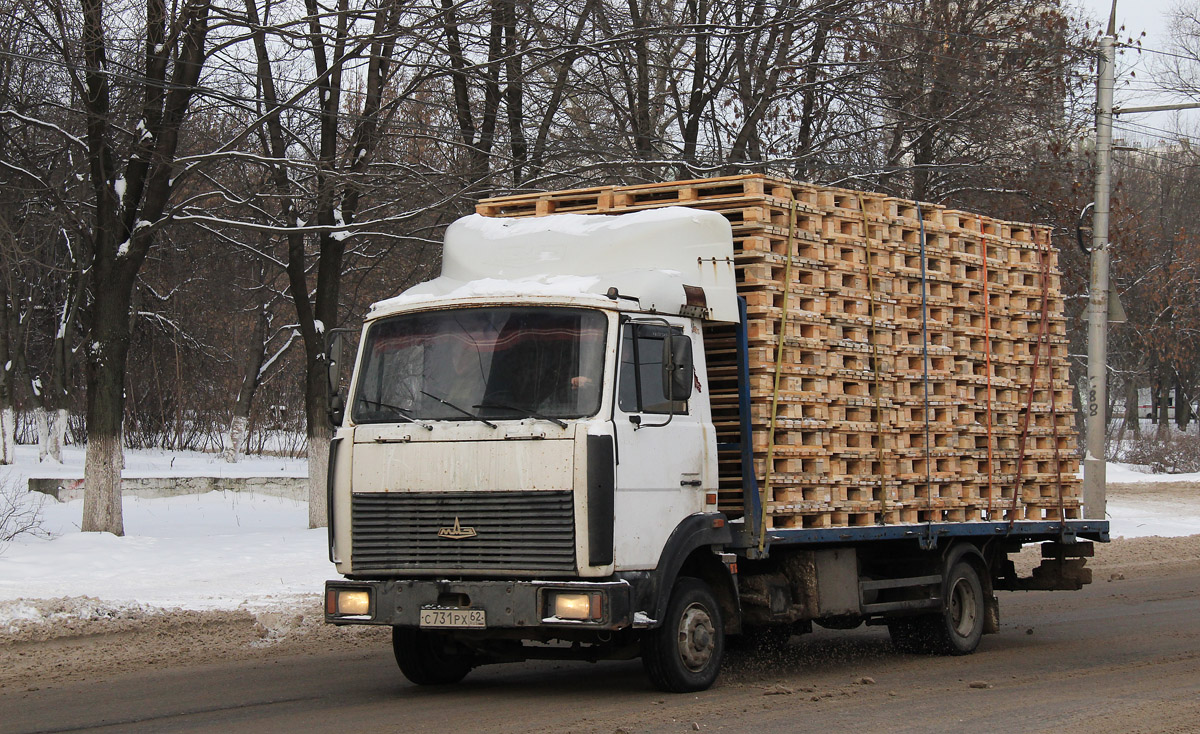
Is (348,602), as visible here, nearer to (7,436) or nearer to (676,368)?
(676,368)

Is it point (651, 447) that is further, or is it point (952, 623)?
point (952, 623)

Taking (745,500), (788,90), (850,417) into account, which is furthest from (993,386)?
(788,90)

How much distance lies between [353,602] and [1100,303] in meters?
14.0

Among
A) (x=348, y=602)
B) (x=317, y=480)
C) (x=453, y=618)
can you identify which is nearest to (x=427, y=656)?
(x=348, y=602)

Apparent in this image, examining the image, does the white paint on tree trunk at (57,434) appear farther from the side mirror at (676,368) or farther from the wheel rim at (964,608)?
the side mirror at (676,368)

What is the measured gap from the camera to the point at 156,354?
3497 cm

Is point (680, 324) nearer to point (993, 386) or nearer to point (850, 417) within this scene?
point (850, 417)

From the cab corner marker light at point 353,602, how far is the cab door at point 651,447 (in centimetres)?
162

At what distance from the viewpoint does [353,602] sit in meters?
8.60

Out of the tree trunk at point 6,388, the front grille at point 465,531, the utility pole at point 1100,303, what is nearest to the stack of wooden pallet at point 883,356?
the front grille at point 465,531

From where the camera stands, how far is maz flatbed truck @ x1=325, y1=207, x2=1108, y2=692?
815 cm

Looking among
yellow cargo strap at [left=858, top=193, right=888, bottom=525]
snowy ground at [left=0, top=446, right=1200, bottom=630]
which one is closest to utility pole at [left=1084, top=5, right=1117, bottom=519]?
snowy ground at [left=0, top=446, right=1200, bottom=630]

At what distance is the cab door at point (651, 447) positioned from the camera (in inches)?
328

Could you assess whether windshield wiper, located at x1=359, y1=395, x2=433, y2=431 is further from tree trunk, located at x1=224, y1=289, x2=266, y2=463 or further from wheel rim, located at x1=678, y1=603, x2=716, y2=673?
tree trunk, located at x1=224, y1=289, x2=266, y2=463
